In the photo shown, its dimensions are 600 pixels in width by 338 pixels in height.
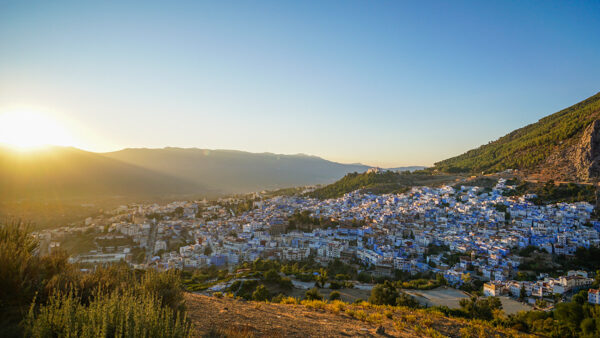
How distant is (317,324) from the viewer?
224 inches

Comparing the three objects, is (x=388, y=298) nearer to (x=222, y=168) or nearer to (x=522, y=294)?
(x=522, y=294)

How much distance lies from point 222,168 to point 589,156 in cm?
9845

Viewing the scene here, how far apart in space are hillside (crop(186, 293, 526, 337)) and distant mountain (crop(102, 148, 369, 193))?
82.1m

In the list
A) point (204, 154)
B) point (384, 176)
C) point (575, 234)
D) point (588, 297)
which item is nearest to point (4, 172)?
point (384, 176)

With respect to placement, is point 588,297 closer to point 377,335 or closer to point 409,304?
point 409,304

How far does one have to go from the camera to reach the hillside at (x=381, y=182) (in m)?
45.7

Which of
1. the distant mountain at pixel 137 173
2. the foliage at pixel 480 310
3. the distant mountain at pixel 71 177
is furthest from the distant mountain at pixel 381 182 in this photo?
the distant mountain at pixel 71 177

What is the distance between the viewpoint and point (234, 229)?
3334cm

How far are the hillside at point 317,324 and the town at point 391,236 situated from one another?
12.0 m

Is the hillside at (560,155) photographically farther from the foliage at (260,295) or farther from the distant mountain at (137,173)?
the distant mountain at (137,173)

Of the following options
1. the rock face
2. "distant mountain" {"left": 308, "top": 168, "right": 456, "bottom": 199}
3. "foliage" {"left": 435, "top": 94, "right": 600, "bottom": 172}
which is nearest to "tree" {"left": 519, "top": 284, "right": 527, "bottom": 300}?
the rock face

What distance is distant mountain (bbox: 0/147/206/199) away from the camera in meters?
42.5

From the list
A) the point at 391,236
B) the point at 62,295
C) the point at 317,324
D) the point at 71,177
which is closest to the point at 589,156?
the point at 391,236

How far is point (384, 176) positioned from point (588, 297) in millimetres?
40129
